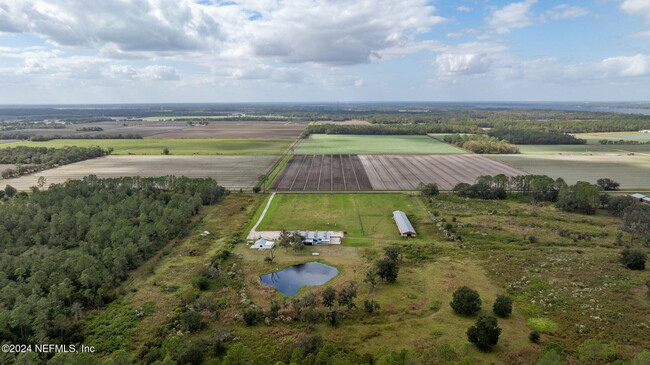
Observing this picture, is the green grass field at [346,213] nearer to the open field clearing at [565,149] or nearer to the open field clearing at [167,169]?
the open field clearing at [167,169]

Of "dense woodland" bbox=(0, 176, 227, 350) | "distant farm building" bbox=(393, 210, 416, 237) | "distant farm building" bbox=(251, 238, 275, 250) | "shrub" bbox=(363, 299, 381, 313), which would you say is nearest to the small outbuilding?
"distant farm building" bbox=(393, 210, 416, 237)

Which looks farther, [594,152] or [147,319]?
[594,152]

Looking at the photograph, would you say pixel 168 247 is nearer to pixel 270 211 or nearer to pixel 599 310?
pixel 270 211

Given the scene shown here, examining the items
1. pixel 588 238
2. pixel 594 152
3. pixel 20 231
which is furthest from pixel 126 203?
pixel 594 152

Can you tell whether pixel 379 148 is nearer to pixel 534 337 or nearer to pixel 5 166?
pixel 534 337

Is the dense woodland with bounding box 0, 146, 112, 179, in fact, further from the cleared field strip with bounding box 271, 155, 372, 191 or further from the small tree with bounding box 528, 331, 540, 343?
the small tree with bounding box 528, 331, 540, 343
